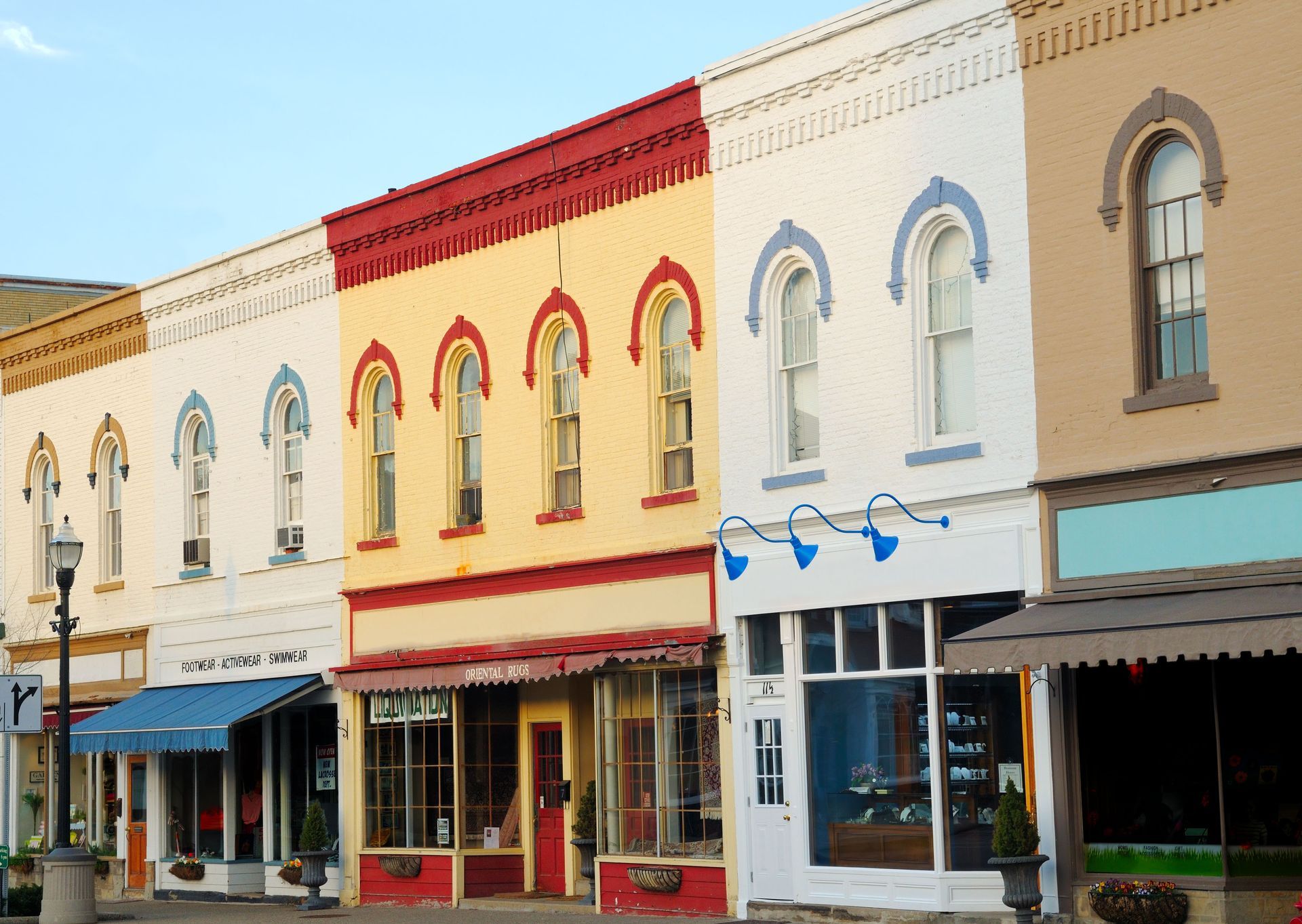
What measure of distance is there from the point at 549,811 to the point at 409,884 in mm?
2332

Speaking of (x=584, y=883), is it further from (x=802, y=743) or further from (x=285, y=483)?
(x=285, y=483)

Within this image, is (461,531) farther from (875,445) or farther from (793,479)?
(875,445)

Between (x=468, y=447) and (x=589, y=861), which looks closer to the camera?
(x=589, y=861)

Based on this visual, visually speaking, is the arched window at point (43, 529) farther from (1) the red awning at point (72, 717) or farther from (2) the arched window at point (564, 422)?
(2) the arched window at point (564, 422)

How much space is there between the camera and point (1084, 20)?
57.4 ft

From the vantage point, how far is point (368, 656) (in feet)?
85.9

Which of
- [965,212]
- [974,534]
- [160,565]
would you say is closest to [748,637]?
[974,534]

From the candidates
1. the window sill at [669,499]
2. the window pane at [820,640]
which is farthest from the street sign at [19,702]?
the window pane at [820,640]

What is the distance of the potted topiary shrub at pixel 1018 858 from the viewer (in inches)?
669

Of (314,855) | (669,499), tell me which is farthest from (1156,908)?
(314,855)

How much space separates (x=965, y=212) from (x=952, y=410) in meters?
1.93

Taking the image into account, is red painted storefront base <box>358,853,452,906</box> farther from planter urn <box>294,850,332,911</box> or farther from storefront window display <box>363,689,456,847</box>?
planter urn <box>294,850,332,911</box>

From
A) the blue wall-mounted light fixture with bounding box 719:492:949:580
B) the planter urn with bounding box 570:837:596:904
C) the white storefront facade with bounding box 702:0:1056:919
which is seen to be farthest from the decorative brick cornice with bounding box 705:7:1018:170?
the planter urn with bounding box 570:837:596:904

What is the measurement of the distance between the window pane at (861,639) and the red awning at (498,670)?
1.94m
